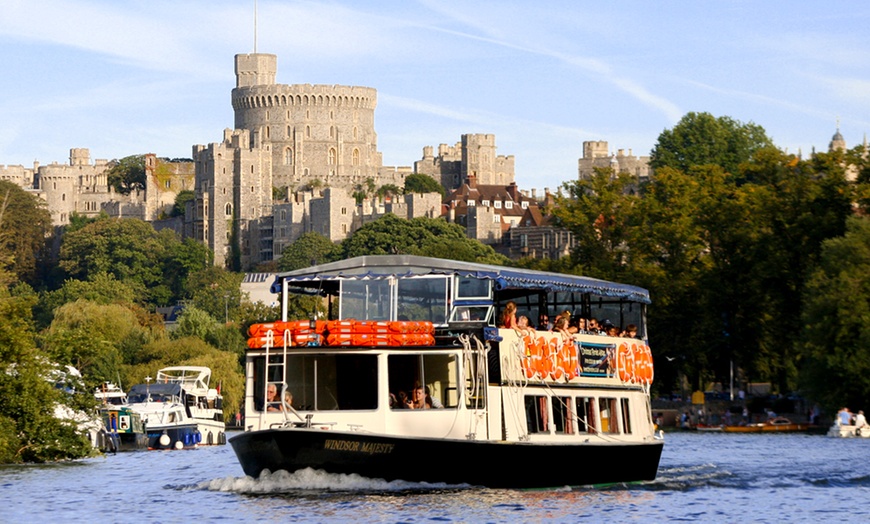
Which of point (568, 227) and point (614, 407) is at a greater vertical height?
point (568, 227)

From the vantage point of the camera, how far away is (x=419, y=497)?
4097cm

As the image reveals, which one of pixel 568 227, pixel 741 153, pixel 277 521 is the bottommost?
pixel 277 521

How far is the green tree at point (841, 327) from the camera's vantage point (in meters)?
77.2

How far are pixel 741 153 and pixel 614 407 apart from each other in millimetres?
129861

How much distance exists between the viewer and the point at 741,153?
17450 cm

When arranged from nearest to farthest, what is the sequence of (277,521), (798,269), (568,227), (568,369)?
(277,521), (568,369), (798,269), (568,227)

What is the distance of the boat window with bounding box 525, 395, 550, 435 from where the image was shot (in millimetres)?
44062

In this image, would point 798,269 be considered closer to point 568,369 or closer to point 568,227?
point 568,227

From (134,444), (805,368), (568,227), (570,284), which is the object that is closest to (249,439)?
(570,284)

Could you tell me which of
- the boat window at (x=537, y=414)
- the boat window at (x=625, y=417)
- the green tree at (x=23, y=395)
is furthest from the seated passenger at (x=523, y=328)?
the green tree at (x=23, y=395)

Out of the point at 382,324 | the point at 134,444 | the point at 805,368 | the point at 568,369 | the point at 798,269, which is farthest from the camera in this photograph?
the point at 798,269

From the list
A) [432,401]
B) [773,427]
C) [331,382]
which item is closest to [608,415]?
[432,401]

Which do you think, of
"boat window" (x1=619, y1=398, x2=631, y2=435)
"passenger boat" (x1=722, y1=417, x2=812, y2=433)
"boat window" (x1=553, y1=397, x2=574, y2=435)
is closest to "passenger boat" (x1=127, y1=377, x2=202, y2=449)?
"passenger boat" (x1=722, y1=417, x2=812, y2=433)

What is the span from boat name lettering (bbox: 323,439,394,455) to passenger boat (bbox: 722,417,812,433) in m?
45.8
